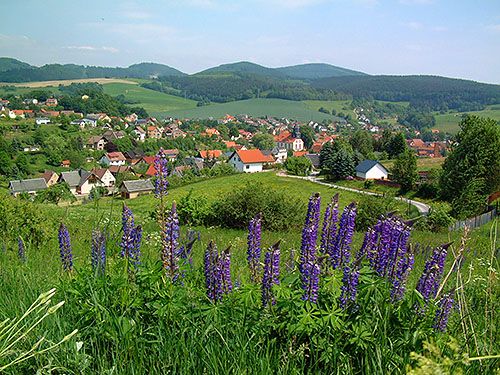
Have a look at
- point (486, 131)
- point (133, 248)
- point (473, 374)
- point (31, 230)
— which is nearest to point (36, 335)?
point (133, 248)

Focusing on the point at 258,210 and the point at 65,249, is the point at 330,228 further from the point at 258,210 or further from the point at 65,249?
the point at 258,210

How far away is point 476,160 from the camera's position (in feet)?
117

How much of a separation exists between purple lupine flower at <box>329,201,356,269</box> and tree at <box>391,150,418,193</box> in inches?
1905

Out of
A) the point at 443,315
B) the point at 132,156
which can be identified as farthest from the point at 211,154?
the point at 443,315

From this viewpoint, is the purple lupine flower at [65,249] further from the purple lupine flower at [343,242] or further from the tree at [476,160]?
the tree at [476,160]

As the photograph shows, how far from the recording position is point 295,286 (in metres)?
2.83

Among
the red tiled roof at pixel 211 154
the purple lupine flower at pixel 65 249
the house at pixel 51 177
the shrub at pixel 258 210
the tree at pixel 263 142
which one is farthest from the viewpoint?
the tree at pixel 263 142

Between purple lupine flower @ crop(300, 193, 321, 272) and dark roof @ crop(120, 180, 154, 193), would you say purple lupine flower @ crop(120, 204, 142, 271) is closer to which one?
purple lupine flower @ crop(300, 193, 321, 272)

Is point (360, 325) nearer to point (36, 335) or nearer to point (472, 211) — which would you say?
point (36, 335)

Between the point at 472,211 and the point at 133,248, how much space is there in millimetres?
36394

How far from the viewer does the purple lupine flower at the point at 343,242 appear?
10.0 ft

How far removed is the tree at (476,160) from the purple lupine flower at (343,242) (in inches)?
1445

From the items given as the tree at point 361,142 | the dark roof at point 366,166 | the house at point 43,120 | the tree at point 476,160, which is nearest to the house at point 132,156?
the house at point 43,120

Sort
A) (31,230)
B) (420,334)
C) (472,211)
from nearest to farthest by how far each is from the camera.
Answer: (420,334) → (31,230) → (472,211)
